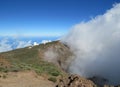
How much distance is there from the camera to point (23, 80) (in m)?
25.3

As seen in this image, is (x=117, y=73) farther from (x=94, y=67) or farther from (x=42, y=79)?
(x=42, y=79)

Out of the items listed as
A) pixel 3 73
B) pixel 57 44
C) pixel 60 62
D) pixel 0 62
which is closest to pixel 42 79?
pixel 3 73

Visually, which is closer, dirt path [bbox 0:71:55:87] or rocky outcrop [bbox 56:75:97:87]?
rocky outcrop [bbox 56:75:97:87]

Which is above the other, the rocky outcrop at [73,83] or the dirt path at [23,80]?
the dirt path at [23,80]

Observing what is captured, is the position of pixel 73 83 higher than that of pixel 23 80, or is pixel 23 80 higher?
pixel 23 80

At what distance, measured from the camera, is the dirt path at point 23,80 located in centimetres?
2363

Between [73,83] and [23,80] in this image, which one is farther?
[23,80]

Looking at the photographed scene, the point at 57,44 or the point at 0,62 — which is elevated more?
the point at 57,44

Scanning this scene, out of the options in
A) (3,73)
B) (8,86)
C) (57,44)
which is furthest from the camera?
(57,44)

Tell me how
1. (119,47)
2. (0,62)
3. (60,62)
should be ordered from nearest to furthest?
(0,62)
(60,62)
(119,47)

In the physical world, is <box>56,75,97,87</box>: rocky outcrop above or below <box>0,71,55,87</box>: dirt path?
below

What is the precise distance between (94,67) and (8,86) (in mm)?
67547

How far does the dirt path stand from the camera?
23.6 m

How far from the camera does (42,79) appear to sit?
1070 inches
